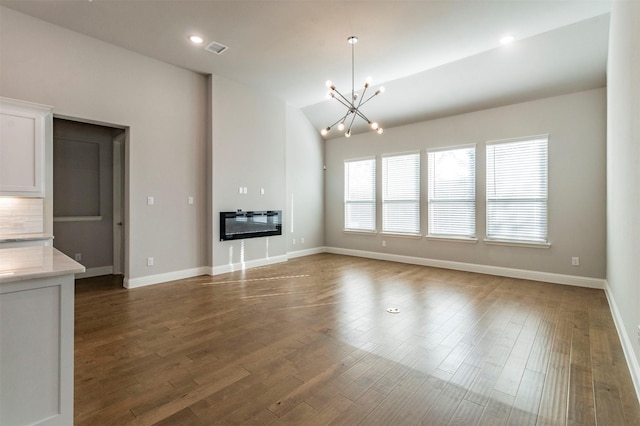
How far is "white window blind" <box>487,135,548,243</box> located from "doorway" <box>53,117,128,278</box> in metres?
6.54

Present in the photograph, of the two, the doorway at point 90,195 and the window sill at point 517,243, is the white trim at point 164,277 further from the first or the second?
the window sill at point 517,243

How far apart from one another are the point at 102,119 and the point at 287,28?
2.94 m

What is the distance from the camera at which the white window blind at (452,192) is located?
588 cm

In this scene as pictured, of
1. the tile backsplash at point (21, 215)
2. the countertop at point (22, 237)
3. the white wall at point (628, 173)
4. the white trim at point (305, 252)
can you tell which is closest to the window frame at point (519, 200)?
the white wall at point (628, 173)

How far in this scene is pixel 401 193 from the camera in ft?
22.5

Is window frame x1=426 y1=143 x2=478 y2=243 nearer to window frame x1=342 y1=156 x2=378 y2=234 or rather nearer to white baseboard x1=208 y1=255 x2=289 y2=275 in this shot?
window frame x1=342 y1=156 x2=378 y2=234

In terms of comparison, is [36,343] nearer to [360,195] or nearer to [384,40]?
[384,40]

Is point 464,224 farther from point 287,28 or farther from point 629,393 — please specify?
point 287,28

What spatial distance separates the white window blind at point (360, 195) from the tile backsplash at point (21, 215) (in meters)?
5.88

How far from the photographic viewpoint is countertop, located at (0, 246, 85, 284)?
4.56 ft

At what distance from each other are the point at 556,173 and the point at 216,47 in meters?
5.73

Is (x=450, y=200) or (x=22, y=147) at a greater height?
(x=22, y=147)

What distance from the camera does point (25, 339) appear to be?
1.43 meters

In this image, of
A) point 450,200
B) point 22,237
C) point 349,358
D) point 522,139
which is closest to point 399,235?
point 450,200
